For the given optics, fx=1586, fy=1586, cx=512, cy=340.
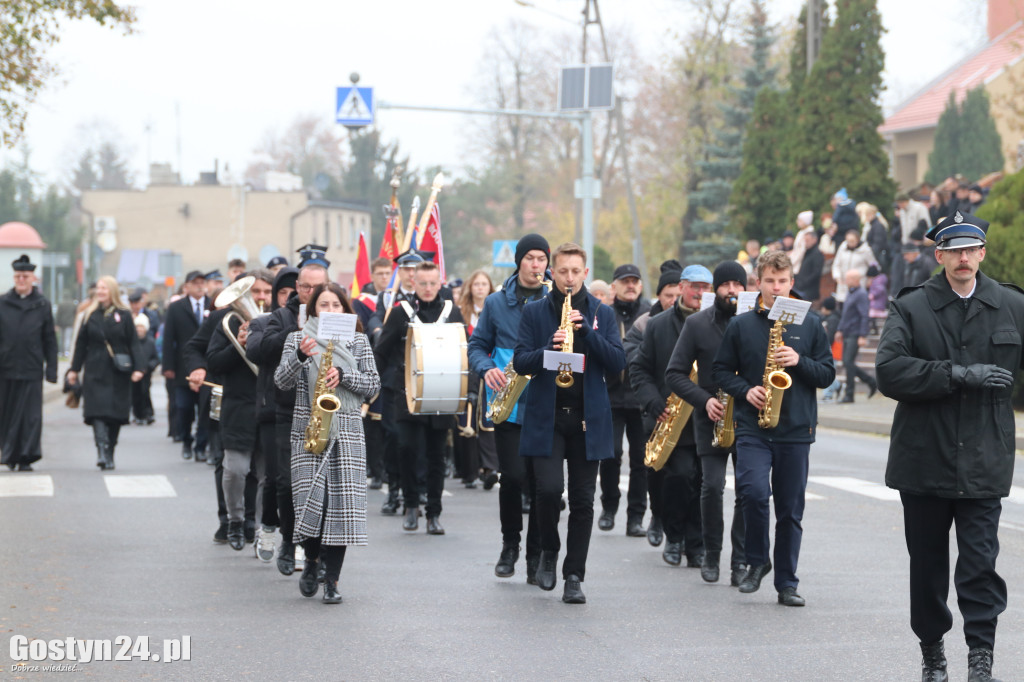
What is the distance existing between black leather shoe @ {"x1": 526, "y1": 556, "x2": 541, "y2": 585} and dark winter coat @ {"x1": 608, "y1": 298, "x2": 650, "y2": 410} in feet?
5.50

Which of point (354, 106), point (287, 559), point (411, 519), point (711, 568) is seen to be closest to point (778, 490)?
point (711, 568)

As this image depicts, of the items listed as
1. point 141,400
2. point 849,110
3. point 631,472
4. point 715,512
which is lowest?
point 141,400

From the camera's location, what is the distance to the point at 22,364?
16.3 m

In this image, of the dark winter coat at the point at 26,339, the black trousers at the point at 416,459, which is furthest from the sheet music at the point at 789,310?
the dark winter coat at the point at 26,339

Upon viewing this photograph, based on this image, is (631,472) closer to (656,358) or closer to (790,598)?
(656,358)

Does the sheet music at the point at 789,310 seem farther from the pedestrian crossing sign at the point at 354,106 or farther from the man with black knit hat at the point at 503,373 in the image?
the pedestrian crossing sign at the point at 354,106

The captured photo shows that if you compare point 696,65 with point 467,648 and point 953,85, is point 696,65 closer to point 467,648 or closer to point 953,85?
point 953,85

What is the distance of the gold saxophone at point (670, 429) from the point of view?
10.4m

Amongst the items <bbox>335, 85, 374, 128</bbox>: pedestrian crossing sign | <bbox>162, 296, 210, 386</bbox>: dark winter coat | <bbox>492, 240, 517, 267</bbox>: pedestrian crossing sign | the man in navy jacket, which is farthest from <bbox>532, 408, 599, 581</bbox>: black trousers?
<bbox>492, 240, 517, 267</bbox>: pedestrian crossing sign

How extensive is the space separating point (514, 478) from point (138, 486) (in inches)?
264

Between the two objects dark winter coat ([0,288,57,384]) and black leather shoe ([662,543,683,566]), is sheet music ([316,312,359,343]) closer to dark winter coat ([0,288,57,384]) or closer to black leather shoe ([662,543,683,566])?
black leather shoe ([662,543,683,566])

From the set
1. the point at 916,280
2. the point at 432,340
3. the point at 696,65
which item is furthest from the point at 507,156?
the point at 432,340

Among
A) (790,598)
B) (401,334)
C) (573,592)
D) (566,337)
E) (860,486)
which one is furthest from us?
(860,486)

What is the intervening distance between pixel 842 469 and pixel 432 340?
6.42 metres
